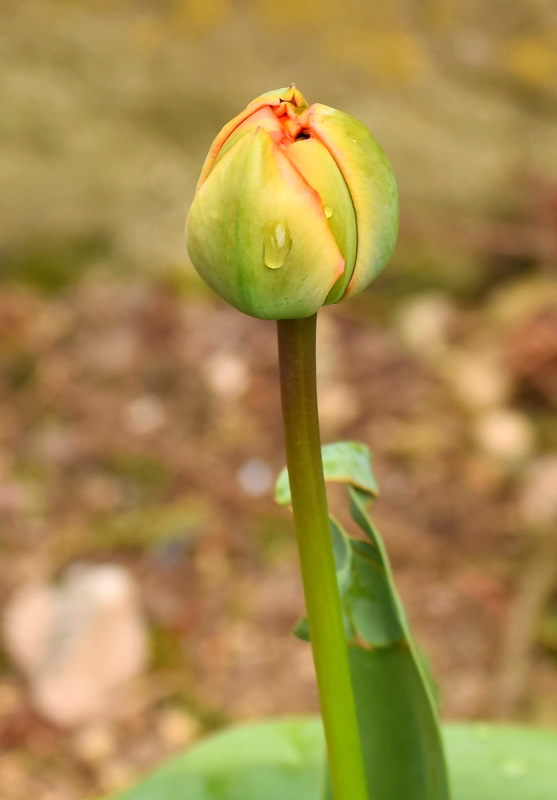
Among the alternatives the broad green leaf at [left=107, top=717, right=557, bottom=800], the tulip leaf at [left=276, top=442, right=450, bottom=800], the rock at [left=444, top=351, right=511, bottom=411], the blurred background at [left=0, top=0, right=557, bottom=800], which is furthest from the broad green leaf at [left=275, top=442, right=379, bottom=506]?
the rock at [left=444, top=351, right=511, bottom=411]

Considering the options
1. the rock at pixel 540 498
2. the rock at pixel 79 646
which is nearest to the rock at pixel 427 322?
the rock at pixel 540 498

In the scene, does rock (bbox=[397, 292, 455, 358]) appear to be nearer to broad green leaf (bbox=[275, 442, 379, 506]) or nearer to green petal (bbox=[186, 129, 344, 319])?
broad green leaf (bbox=[275, 442, 379, 506])

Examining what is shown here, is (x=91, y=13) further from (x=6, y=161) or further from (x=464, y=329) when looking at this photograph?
(x=464, y=329)

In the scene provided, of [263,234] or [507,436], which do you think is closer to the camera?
[263,234]

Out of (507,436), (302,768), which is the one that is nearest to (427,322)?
(507,436)

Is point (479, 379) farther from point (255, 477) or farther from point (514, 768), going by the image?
point (514, 768)

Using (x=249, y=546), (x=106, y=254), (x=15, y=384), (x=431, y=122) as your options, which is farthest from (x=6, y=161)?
(x=249, y=546)

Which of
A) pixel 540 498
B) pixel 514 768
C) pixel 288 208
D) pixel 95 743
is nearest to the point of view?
pixel 288 208
